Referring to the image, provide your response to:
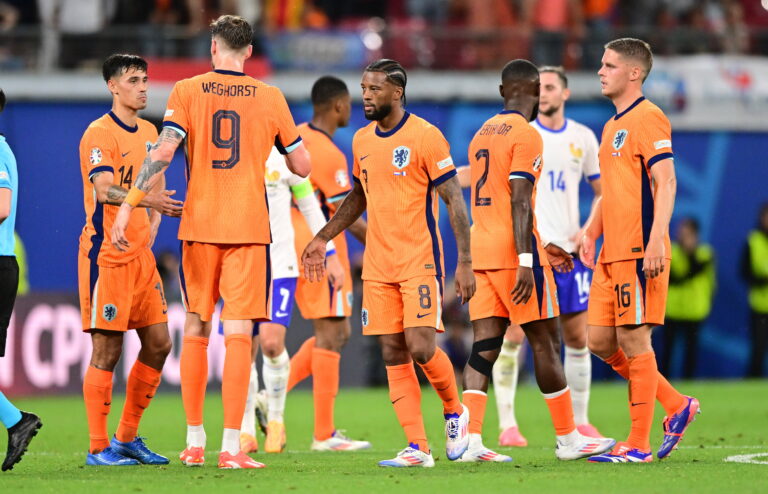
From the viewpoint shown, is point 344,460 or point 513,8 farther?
point 513,8

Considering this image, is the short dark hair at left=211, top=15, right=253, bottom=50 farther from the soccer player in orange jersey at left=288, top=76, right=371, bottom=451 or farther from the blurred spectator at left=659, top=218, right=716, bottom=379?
the blurred spectator at left=659, top=218, right=716, bottom=379

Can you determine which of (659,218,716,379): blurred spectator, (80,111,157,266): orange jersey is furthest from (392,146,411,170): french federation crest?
(659,218,716,379): blurred spectator

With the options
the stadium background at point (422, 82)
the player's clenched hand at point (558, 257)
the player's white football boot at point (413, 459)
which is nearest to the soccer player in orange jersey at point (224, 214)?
the player's white football boot at point (413, 459)

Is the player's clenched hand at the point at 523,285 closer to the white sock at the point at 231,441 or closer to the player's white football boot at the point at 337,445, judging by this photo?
the white sock at the point at 231,441

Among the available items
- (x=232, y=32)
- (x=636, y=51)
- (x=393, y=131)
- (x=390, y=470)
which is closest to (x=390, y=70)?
(x=393, y=131)


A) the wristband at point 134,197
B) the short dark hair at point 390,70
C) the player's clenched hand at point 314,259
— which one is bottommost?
the player's clenched hand at point 314,259

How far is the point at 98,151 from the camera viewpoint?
8180 millimetres

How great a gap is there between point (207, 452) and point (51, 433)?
7.54 feet

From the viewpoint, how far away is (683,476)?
7367 millimetres

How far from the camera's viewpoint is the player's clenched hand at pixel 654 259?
7.90m

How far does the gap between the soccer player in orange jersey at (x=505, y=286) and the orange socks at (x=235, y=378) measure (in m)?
1.63

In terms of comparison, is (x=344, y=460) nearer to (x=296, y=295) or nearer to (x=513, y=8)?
(x=296, y=295)

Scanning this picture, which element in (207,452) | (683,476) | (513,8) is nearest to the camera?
(683,476)

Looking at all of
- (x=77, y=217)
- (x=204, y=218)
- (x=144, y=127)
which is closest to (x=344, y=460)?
(x=204, y=218)
